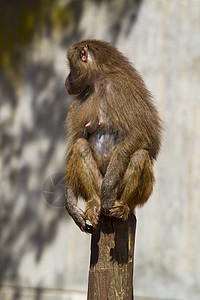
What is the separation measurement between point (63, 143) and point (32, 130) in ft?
1.91

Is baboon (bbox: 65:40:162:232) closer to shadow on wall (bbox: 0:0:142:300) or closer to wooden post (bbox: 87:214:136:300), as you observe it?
wooden post (bbox: 87:214:136:300)

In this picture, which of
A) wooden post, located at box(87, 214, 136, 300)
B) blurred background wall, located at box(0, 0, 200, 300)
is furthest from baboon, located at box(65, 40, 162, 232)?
blurred background wall, located at box(0, 0, 200, 300)

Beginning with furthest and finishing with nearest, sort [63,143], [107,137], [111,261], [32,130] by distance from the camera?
[32,130]
[63,143]
[107,137]
[111,261]

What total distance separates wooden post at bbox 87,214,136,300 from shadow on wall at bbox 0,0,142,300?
13.2ft

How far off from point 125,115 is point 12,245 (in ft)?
15.4

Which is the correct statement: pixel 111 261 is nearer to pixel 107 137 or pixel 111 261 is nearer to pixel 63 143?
pixel 107 137

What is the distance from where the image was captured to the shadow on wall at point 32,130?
8.48 metres

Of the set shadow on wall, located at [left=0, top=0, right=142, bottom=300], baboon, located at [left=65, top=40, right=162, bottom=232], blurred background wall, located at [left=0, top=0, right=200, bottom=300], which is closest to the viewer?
baboon, located at [left=65, top=40, right=162, bottom=232]

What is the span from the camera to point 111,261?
169 inches

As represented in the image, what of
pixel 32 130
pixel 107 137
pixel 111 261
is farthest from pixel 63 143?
pixel 111 261

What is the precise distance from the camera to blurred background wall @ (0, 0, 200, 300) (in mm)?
7711

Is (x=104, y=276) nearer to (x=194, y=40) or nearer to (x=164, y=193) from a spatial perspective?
(x=164, y=193)

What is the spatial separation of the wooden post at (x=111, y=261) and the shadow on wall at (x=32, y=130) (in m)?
4.02

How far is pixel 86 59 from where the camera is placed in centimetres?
491
